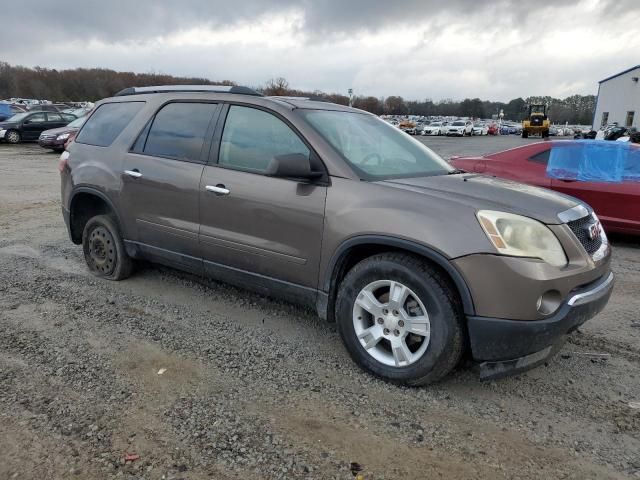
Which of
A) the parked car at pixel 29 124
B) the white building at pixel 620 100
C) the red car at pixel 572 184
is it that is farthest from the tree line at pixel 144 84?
the red car at pixel 572 184

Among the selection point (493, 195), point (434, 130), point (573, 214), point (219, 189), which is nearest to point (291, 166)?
point (219, 189)

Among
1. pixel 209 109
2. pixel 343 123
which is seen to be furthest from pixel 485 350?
pixel 209 109

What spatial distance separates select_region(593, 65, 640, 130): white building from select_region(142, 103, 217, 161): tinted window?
165 feet

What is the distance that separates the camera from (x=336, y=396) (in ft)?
10.00

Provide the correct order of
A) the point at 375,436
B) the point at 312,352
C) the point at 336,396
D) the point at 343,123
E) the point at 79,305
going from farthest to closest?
the point at 79,305
the point at 343,123
the point at 312,352
the point at 336,396
the point at 375,436

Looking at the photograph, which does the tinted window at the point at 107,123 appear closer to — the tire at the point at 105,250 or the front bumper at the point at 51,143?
the tire at the point at 105,250

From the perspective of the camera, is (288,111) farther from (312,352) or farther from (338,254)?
(312,352)

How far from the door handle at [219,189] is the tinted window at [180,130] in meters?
0.34

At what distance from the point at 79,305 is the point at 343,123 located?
2732 millimetres

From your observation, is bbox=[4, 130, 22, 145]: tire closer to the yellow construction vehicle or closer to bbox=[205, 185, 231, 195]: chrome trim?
bbox=[205, 185, 231, 195]: chrome trim

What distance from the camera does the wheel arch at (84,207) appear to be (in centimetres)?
471

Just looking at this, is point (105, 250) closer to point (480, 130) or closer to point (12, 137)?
point (12, 137)

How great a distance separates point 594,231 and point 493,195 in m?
0.75

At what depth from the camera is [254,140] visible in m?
3.79
